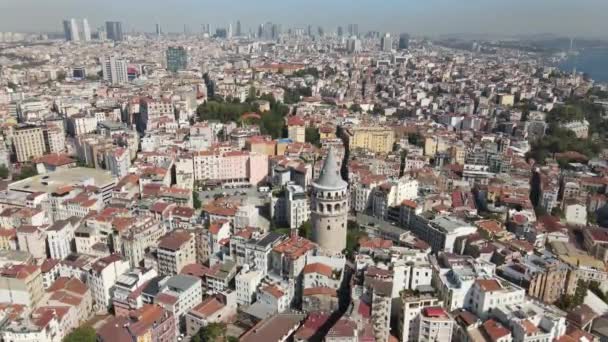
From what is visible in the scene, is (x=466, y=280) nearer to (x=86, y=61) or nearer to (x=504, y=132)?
(x=504, y=132)

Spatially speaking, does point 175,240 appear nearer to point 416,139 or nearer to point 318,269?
point 318,269

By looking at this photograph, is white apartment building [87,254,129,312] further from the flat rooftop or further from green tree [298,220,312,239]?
the flat rooftop

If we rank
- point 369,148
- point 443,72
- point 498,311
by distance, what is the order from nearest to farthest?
1. point 498,311
2. point 369,148
3. point 443,72

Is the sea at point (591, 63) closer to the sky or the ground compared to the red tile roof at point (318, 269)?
closer to the sky

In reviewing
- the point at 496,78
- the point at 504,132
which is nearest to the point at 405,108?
the point at 504,132

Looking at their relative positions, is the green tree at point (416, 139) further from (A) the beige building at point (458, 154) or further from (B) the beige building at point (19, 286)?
(B) the beige building at point (19, 286)

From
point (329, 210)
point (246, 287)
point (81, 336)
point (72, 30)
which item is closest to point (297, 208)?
point (329, 210)

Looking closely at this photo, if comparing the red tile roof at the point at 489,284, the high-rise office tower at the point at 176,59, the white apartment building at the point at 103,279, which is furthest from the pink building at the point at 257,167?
the high-rise office tower at the point at 176,59
